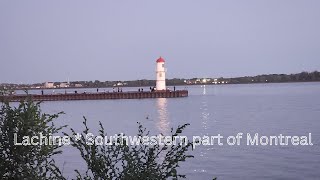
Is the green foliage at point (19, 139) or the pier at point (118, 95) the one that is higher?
the green foliage at point (19, 139)

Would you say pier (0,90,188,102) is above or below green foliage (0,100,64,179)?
below

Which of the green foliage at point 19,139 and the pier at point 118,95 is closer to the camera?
the green foliage at point 19,139

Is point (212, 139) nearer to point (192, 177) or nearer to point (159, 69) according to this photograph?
point (192, 177)

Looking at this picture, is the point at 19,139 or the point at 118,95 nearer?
the point at 19,139

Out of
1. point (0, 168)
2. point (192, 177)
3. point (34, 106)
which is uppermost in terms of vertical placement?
point (34, 106)

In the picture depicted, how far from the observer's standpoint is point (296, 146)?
32281 mm

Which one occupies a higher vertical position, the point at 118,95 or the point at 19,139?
the point at 19,139

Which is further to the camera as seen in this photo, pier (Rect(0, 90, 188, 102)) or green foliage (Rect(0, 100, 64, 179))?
pier (Rect(0, 90, 188, 102))

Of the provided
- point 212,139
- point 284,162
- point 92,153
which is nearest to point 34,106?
point 92,153

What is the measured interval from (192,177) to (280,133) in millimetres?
20157

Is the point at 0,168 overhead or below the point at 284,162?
overhead

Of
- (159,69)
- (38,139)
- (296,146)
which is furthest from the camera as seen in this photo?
(159,69)

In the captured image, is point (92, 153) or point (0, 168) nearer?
point (92, 153)

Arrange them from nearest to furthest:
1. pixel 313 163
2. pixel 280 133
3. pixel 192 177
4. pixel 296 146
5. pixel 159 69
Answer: pixel 192 177, pixel 313 163, pixel 296 146, pixel 280 133, pixel 159 69
